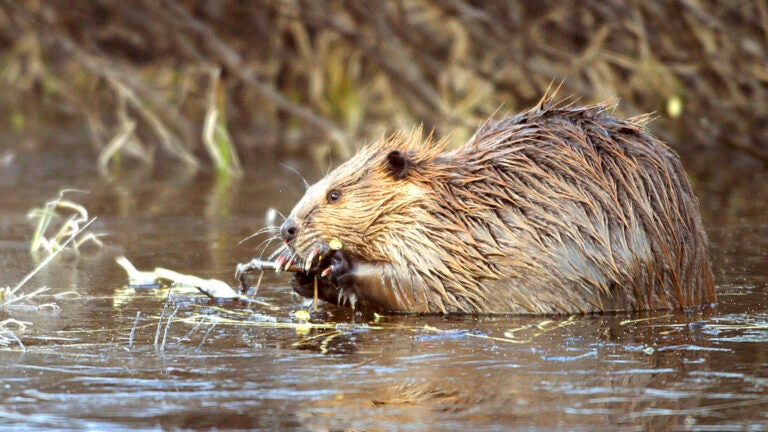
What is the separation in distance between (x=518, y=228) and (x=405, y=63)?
507 centimetres

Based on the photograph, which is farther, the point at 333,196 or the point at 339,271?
the point at 333,196

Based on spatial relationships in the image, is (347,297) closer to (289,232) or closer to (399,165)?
(289,232)

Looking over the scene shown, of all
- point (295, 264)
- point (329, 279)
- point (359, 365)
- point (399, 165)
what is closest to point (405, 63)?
point (399, 165)

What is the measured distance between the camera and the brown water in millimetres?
2941

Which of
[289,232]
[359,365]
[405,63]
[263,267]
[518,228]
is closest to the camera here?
[359,365]

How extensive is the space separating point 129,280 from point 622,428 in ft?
8.60

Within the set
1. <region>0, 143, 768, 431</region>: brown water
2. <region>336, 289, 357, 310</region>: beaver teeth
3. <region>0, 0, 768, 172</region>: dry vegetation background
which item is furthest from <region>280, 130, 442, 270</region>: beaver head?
<region>0, 0, 768, 172</region>: dry vegetation background

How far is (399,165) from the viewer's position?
4555 millimetres

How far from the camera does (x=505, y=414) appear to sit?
2.95 meters

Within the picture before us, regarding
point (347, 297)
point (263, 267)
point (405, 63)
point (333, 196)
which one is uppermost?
point (405, 63)

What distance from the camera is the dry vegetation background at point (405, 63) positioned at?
8.63 metres

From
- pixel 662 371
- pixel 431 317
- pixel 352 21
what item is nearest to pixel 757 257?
pixel 431 317

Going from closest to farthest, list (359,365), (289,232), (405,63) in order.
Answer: (359,365) < (289,232) < (405,63)

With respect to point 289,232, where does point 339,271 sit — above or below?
below
